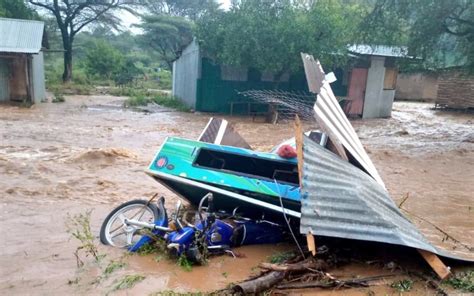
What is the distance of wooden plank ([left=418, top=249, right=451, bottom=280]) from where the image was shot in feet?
11.5

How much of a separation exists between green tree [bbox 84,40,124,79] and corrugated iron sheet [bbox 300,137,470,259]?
109 ft

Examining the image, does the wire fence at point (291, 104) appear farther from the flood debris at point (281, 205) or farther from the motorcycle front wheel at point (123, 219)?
the motorcycle front wheel at point (123, 219)

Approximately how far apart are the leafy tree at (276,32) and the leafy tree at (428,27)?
5.55 ft

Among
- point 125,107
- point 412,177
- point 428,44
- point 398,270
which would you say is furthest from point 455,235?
A: point 125,107

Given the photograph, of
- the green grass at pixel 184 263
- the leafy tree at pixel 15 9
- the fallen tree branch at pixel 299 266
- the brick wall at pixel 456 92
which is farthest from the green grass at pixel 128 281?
the leafy tree at pixel 15 9

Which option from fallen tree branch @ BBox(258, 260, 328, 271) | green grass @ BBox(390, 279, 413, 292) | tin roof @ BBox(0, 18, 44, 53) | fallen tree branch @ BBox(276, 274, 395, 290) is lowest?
fallen tree branch @ BBox(276, 274, 395, 290)

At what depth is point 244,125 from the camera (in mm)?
15445

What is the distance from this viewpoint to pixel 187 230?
4160mm

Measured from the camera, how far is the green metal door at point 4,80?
58.6 feet

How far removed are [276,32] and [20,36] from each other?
11593 mm

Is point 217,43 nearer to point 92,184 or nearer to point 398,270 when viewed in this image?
point 92,184

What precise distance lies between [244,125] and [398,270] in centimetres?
1183

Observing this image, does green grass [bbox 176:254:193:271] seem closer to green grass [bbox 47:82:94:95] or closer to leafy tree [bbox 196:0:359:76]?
leafy tree [bbox 196:0:359:76]

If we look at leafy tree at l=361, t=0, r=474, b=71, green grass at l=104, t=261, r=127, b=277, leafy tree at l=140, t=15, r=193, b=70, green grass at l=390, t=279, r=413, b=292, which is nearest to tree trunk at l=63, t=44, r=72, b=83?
leafy tree at l=140, t=15, r=193, b=70
